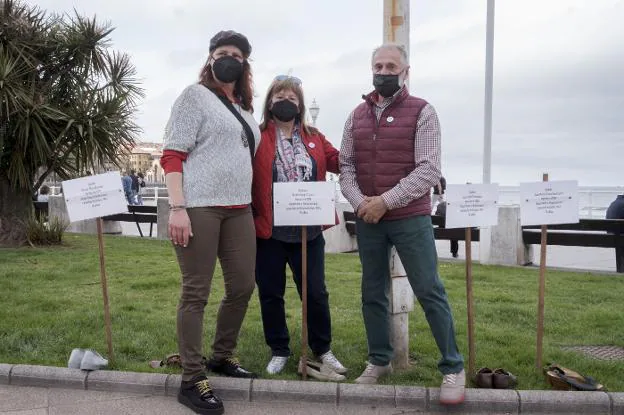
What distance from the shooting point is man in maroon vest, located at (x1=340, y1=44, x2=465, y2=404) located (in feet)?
12.3

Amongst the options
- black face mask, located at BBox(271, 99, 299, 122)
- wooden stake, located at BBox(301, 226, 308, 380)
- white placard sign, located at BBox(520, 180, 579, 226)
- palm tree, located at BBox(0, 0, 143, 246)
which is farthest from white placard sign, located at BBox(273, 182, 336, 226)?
palm tree, located at BBox(0, 0, 143, 246)

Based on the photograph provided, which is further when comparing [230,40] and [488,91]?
[488,91]

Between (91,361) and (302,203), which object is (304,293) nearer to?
(302,203)

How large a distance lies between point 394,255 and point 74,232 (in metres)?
12.0

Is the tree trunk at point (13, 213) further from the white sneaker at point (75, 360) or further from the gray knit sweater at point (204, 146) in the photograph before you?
the gray knit sweater at point (204, 146)

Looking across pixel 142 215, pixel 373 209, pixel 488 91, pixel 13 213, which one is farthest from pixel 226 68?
pixel 488 91

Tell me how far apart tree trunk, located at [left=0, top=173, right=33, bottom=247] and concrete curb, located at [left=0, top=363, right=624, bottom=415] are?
7.95 m

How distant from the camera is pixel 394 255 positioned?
4.25m

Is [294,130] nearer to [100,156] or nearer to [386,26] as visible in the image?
[386,26]

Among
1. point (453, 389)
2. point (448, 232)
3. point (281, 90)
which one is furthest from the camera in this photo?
point (448, 232)

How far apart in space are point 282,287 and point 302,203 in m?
0.66

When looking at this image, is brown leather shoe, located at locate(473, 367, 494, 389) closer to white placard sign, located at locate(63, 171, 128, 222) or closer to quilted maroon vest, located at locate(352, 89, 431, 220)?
quilted maroon vest, located at locate(352, 89, 431, 220)

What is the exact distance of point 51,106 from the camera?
11.3m

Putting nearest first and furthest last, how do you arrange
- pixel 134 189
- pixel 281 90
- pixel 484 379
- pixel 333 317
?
pixel 484 379
pixel 281 90
pixel 333 317
pixel 134 189
